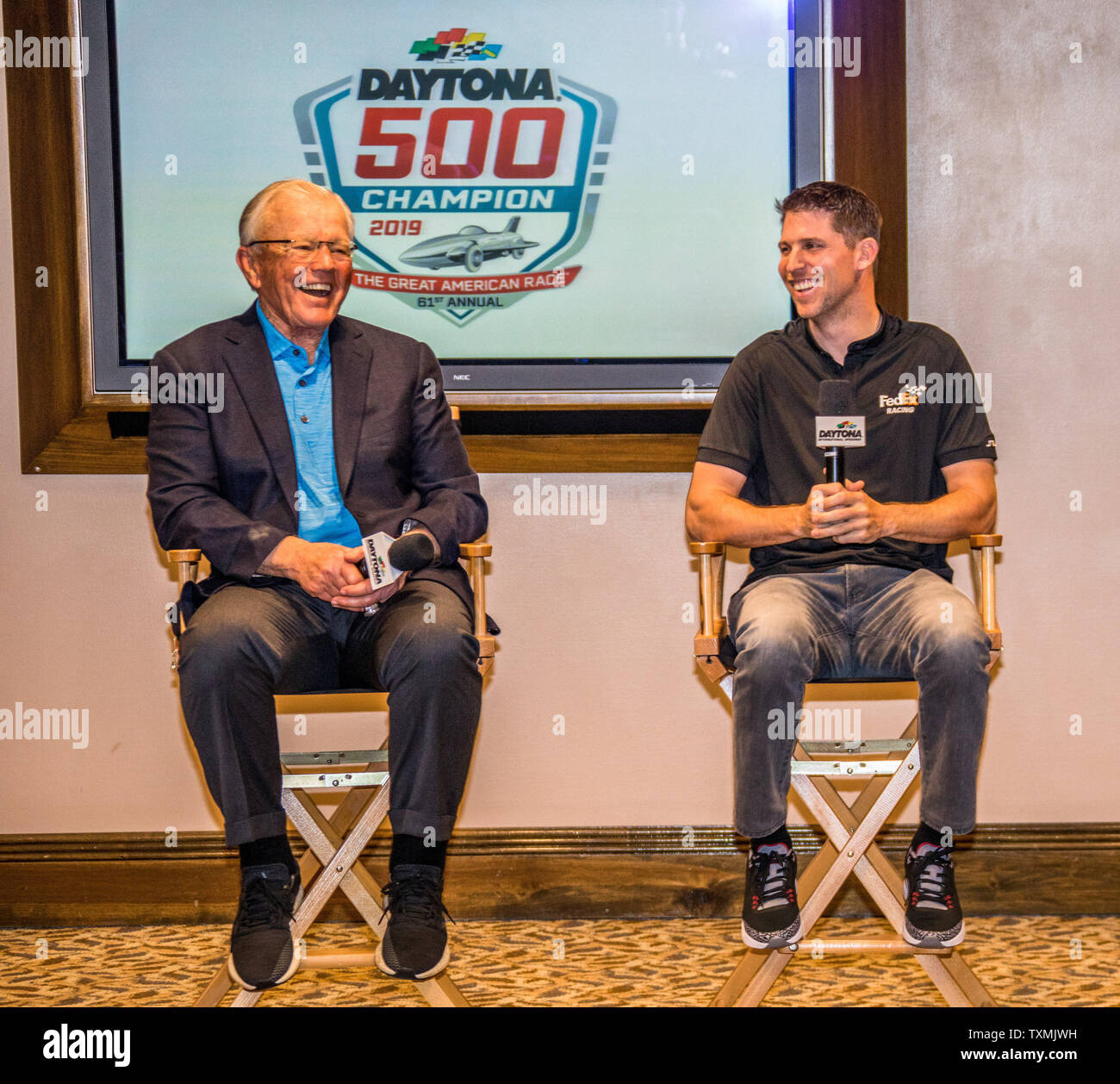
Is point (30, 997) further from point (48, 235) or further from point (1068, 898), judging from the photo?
point (1068, 898)

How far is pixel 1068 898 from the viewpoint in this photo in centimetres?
300

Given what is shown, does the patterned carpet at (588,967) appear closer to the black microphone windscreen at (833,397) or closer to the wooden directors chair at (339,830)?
the wooden directors chair at (339,830)

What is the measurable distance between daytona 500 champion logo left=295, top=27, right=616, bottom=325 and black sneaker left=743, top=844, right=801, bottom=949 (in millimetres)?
1564

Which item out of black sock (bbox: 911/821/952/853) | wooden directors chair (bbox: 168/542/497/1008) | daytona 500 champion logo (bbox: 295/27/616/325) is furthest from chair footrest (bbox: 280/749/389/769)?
daytona 500 champion logo (bbox: 295/27/616/325)

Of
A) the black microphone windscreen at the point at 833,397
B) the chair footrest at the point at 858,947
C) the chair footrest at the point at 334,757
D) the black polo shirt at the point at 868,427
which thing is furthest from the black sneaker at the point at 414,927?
the black microphone windscreen at the point at 833,397

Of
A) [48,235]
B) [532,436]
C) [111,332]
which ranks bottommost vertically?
[532,436]

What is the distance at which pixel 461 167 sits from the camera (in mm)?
3010

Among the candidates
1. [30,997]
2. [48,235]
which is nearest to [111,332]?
[48,235]

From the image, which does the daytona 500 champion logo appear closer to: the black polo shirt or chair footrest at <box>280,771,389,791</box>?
the black polo shirt

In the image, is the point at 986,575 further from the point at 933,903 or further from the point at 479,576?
the point at 479,576

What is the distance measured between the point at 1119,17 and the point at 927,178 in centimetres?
61

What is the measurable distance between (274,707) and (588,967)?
39.5 inches

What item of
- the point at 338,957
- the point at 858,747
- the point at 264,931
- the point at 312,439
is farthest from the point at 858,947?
the point at 312,439

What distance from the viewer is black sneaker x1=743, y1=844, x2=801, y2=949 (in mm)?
2094
